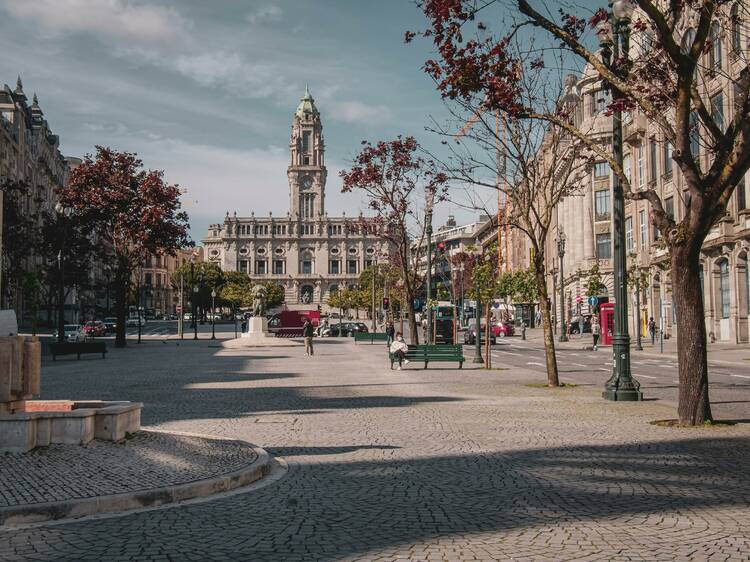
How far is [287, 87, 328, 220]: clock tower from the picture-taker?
177 metres

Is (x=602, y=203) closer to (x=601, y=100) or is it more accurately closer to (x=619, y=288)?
(x=619, y=288)

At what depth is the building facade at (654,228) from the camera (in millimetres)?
34253

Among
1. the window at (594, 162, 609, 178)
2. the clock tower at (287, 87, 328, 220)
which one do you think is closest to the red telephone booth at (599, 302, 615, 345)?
the window at (594, 162, 609, 178)

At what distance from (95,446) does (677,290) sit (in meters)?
7.90

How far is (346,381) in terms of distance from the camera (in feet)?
65.2

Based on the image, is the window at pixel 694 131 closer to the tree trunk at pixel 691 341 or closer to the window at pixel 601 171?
the tree trunk at pixel 691 341

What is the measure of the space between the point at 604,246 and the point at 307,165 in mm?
120983

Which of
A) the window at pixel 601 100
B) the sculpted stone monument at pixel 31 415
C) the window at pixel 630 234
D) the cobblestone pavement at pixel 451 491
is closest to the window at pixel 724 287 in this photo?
the window at pixel 601 100

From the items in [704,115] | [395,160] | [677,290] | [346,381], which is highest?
[395,160]

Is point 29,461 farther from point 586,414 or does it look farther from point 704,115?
point 704,115

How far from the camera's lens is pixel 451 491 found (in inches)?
274

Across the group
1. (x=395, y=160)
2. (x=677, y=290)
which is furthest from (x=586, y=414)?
(x=395, y=160)

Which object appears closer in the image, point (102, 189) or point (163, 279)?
point (102, 189)

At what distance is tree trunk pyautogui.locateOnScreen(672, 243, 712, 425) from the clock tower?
550 ft
